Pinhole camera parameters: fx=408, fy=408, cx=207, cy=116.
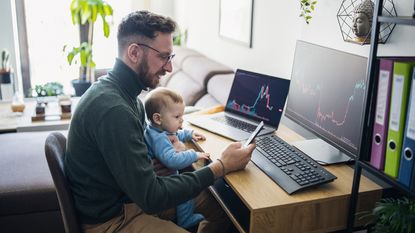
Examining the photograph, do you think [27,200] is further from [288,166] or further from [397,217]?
[397,217]

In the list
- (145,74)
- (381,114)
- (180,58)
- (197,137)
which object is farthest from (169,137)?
(180,58)

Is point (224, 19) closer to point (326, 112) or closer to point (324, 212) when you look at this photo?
point (326, 112)

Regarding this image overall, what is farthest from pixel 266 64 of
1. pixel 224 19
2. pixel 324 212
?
pixel 324 212

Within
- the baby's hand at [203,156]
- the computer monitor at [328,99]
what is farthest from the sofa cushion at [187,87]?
the baby's hand at [203,156]

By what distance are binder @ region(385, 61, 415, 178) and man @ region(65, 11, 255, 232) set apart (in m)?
0.50

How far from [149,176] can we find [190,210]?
0.53 m

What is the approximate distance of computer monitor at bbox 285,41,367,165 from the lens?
1.39 meters

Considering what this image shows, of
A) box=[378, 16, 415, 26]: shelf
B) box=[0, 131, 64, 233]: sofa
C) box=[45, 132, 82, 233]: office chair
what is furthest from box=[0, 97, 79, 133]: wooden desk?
box=[378, 16, 415, 26]: shelf

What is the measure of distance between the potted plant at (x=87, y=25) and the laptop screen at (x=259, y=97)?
7.45 feet

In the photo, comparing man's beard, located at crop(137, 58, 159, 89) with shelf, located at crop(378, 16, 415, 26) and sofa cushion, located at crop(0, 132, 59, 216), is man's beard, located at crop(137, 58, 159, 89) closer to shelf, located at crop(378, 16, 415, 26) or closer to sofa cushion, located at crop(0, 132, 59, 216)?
shelf, located at crop(378, 16, 415, 26)

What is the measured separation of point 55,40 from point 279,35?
2870mm

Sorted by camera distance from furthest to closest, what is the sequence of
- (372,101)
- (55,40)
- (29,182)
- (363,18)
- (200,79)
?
(55,40)
(200,79)
(29,182)
(363,18)
(372,101)

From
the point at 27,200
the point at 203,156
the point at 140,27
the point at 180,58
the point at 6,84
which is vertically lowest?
the point at 27,200

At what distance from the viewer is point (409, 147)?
101 cm
